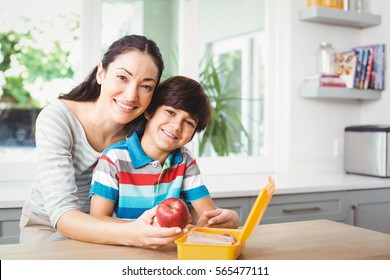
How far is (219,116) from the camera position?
2.93m

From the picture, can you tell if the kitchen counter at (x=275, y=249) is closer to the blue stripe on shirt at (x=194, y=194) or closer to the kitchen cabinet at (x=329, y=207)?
the blue stripe on shirt at (x=194, y=194)

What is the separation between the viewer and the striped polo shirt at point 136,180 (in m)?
1.28

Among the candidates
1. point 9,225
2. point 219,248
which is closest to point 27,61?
point 9,225

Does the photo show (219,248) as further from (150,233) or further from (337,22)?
(337,22)

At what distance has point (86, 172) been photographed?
1.47m

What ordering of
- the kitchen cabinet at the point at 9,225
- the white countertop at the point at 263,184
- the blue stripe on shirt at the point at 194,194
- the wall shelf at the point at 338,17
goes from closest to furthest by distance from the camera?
1. the blue stripe on shirt at the point at 194,194
2. the kitchen cabinet at the point at 9,225
3. the white countertop at the point at 263,184
4. the wall shelf at the point at 338,17

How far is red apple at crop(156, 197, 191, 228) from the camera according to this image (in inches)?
41.4

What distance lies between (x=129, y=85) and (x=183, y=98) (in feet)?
0.52

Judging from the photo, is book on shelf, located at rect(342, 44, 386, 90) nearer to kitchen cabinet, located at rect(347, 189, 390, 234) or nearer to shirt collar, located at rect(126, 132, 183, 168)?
kitchen cabinet, located at rect(347, 189, 390, 234)

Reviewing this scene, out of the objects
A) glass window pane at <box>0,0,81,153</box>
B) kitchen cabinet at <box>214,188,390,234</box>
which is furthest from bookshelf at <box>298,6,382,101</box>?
glass window pane at <box>0,0,81,153</box>

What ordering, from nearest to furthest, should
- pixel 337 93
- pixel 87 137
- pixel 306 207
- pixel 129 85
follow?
pixel 129 85, pixel 87 137, pixel 306 207, pixel 337 93

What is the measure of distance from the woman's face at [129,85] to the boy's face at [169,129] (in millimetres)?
56

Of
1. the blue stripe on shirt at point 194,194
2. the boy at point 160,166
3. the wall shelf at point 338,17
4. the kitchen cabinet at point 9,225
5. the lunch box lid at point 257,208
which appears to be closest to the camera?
the lunch box lid at point 257,208

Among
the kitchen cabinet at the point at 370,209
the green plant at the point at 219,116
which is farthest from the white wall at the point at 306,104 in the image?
the kitchen cabinet at the point at 370,209
